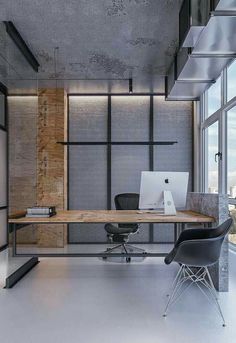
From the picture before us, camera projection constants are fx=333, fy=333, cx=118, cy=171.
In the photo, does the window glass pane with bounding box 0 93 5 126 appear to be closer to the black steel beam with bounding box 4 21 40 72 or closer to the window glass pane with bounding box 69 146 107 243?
the black steel beam with bounding box 4 21 40 72

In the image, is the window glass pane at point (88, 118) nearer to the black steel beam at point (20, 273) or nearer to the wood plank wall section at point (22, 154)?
the wood plank wall section at point (22, 154)

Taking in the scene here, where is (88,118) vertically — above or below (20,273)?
above

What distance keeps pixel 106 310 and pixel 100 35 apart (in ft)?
11.4

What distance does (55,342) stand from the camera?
266 centimetres

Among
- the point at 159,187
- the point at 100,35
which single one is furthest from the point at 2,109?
the point at 159,187

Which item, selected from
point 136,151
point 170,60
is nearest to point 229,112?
point 170,60

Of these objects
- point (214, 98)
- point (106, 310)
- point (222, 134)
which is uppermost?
point (214, 98)

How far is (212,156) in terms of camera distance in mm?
6070

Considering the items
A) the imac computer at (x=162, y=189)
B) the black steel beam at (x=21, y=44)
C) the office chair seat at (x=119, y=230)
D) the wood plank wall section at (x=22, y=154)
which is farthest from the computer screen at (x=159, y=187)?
the black steel beam at (x=21, y=44)

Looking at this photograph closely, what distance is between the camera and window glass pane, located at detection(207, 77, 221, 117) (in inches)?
219

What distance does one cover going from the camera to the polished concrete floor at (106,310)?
2.79 m

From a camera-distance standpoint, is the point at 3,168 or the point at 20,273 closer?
the point at 20,273

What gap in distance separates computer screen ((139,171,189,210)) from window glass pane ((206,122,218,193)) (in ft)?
5.30

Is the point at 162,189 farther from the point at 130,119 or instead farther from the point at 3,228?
the point at 130,119
